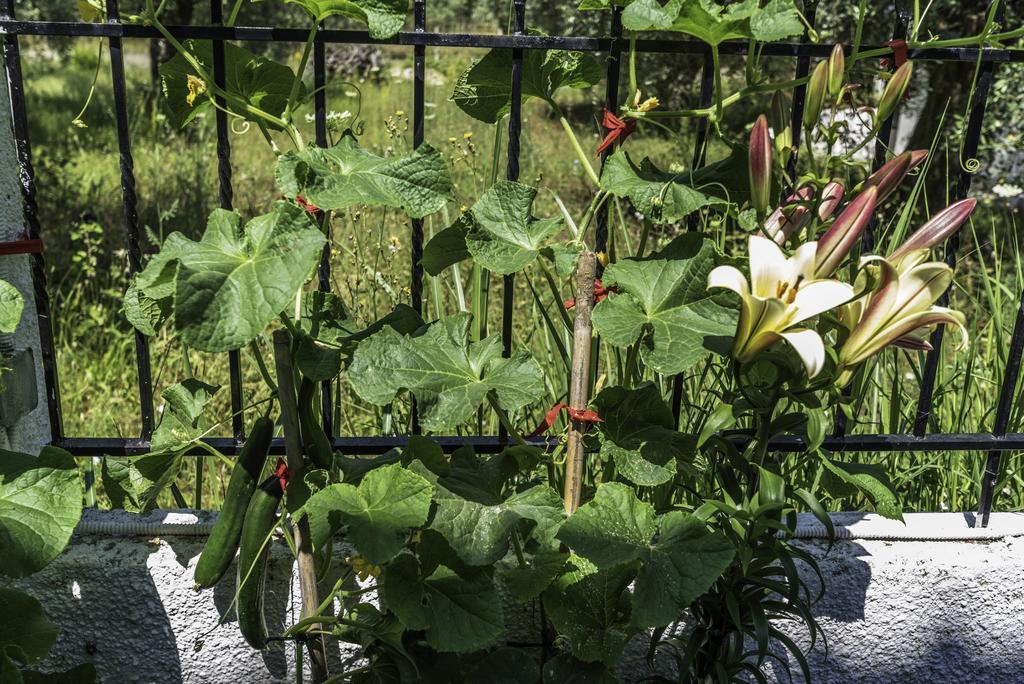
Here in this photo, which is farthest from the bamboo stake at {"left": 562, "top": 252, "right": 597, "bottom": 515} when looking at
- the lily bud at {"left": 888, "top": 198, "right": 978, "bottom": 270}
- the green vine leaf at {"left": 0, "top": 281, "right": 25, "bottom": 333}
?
the green vine leaf at {"left": 0, "top": 281, "right": 25, "bottom": 333}

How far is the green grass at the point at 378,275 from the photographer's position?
239cm

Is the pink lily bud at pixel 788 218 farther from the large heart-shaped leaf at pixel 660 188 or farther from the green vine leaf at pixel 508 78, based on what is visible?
the green vine leaf at pixel 508 78

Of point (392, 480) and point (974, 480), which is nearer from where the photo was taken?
point (392, 480)

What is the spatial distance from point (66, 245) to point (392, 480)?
158 inches

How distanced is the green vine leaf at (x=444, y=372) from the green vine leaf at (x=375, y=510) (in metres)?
0.10

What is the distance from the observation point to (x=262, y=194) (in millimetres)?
6121

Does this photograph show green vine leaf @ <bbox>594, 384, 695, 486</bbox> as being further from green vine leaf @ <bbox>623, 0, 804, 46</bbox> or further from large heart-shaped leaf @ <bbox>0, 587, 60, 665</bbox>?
large heart-shaped leaf @ <bbox>0, 587, 60, 665</bbox>

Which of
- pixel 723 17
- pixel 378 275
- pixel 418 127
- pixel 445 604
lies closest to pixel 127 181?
pixel 418 127

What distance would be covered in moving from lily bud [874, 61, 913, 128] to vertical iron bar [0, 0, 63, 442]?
1.36m

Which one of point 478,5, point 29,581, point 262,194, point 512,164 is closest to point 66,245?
point 262,194

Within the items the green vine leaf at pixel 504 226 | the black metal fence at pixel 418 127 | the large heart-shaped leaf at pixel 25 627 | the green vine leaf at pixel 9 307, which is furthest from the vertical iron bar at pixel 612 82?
the large heart-shaped leaf at pixel 25 627

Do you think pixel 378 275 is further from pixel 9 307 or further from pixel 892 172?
pixel 892 172

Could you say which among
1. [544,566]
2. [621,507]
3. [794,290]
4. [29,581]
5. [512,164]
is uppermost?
[512,164]

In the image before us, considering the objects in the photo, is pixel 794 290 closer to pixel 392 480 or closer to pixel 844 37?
pixel 392 480
